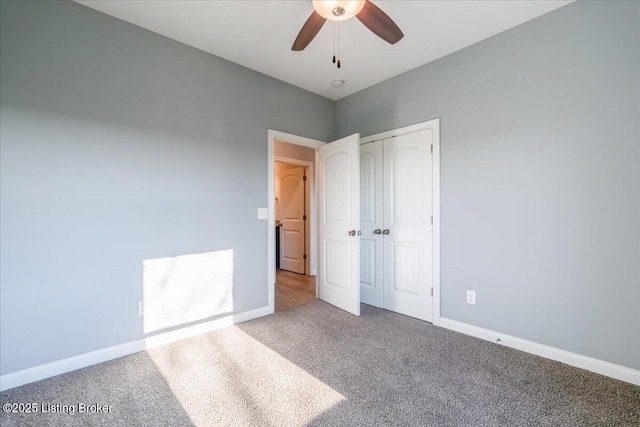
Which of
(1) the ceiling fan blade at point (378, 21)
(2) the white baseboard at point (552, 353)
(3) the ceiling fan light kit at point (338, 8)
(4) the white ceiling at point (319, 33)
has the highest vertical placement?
(4) the white ceiling at point (319, 33)

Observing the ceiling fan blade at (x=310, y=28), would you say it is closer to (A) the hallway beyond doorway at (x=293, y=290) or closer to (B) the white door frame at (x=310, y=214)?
(A) the hallway beyond doorway at (x=293, y=290)

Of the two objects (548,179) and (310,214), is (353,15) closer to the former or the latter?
(548,179)

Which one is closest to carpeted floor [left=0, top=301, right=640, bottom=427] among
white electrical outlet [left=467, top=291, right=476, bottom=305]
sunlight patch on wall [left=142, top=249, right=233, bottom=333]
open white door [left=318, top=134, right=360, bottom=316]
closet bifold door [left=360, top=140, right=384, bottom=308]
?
sunlight patch on wall [left=142, top=249, right=233, bottom=333]

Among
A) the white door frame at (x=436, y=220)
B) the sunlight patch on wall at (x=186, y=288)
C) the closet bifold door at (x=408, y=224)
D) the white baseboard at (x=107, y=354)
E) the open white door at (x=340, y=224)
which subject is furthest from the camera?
the open white door at (x=340, y=224)

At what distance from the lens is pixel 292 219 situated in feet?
17.8

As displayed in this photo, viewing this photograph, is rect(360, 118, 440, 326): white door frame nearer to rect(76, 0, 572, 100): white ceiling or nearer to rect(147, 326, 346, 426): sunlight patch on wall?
rect(76, 0, 572, 100): white ceiling

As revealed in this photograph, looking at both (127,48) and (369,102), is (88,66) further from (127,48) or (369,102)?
(369,102)

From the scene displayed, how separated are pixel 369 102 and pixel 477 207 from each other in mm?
1808

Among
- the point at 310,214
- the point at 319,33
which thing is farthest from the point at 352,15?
the point at 310,214

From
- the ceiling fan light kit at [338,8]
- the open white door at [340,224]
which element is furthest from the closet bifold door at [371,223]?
the ceiling fan light kit at [338,8]

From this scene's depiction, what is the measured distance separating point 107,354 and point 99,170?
1424 millimetres

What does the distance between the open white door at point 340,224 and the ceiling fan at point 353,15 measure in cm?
133

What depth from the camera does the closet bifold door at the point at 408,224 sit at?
2934mm

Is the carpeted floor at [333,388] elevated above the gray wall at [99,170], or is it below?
below
